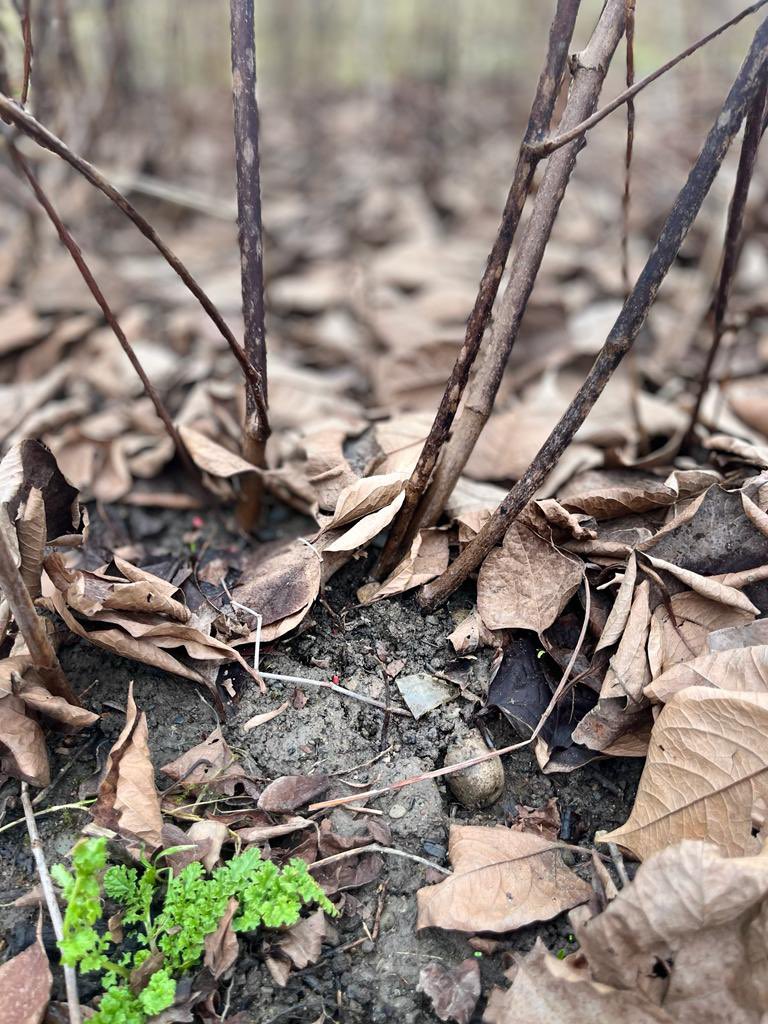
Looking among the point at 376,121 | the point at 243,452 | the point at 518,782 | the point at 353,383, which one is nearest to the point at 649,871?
the point at 518,782

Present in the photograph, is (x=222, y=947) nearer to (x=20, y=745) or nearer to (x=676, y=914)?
(x=20, y=745)

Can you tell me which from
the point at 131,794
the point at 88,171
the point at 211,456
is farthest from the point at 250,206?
the point at 131,794

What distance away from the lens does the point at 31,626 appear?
1.44m

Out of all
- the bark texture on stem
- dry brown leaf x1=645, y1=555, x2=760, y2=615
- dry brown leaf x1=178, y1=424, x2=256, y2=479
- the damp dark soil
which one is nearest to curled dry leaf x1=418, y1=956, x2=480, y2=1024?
the damp dark soil

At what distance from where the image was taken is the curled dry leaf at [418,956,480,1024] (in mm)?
1329

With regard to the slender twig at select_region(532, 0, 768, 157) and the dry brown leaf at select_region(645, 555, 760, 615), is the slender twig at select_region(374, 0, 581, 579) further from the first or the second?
the dry brown leaf at select_region(645, 555, 760, 615)

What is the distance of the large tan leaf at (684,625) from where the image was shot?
1.55 metres

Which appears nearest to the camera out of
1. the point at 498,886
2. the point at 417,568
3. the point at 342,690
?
the point at 498,886

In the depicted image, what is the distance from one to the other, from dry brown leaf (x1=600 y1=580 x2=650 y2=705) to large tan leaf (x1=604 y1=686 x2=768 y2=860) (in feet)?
0.30

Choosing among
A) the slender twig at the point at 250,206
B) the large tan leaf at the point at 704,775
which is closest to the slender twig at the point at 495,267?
the slender twig at the point at 250,206

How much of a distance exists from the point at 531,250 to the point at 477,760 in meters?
0.99

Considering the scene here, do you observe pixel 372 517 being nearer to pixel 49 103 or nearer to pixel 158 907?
pixel 158 907

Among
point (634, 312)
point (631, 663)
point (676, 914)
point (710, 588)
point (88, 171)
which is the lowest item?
point (676, 914)

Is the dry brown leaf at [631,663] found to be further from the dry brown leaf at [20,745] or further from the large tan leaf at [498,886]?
the dry brown leaf at [20,745]
